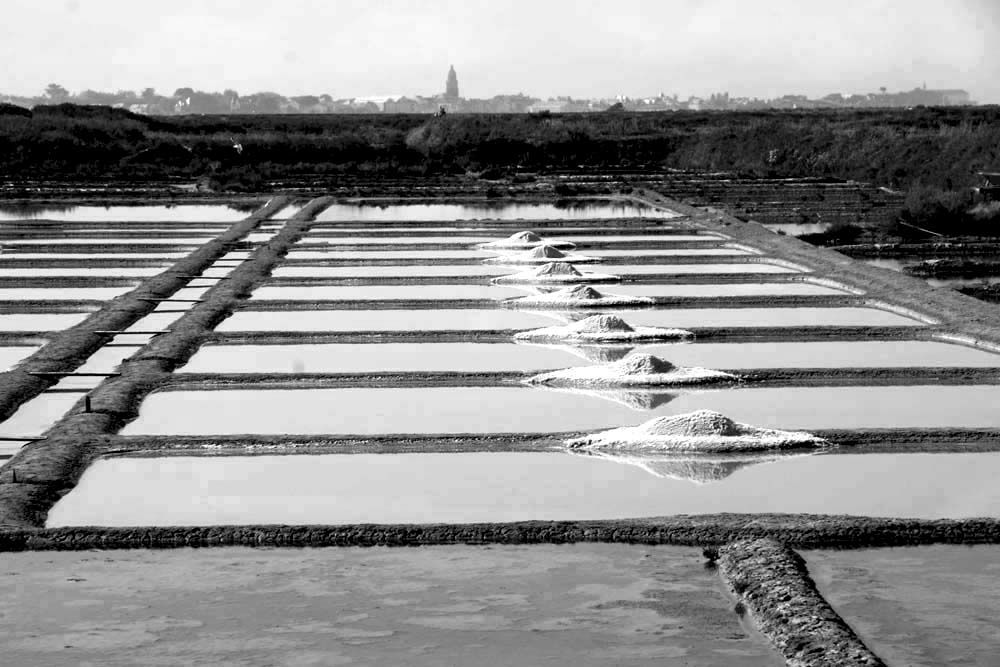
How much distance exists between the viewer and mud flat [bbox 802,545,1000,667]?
2914 millimetres

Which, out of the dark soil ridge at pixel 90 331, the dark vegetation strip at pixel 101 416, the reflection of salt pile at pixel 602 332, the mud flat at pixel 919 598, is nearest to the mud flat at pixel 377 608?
the mud flat at pixel 919 598

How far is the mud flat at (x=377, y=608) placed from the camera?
2920 mm

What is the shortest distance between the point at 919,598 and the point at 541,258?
246 inches

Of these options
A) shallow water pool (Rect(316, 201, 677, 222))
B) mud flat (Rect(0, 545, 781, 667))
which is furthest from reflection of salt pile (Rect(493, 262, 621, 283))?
mud flat (Rect(0, 545, 781, 667))

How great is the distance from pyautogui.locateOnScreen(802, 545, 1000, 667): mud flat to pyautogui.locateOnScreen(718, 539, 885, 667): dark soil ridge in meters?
0.06

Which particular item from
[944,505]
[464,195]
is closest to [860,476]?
→ [944,505]

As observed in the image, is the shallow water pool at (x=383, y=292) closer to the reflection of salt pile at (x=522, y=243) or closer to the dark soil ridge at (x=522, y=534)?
the reflection of salt pile at (x=522, y=243)

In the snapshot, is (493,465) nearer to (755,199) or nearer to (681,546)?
(681,546)

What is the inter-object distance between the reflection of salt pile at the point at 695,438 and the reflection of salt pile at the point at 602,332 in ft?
6.01

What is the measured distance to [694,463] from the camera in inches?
171

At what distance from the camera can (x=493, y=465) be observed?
4.40 meters

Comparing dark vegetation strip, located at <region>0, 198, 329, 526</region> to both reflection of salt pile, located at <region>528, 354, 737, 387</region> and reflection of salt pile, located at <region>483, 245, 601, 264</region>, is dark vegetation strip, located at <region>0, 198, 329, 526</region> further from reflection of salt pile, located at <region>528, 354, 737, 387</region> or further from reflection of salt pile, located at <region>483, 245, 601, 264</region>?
reflection of salt pile, located at <region>483, 245, 601, 264</region>

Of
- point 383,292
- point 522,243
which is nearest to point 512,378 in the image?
point 383,292

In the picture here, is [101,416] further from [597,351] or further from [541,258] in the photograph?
[541,258]
